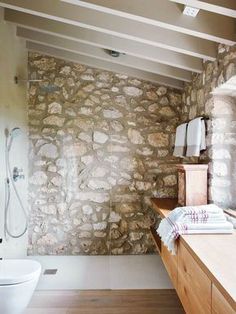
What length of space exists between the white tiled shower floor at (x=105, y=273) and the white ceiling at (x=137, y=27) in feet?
7.25

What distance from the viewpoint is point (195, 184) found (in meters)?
2.71

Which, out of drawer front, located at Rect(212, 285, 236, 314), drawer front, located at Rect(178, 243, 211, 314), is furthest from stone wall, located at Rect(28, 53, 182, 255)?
drawer front, located at Rect(212, 285, 236, 314)

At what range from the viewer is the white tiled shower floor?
305 cm

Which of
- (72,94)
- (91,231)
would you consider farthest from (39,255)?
(72,94)

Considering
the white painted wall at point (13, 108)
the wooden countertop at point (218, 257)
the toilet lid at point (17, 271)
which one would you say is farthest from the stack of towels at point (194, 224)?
the white painted wall at point (13, 108)

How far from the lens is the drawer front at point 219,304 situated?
46.5 inches

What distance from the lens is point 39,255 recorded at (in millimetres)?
3877

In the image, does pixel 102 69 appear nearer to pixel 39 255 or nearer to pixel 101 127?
pixel 101 127

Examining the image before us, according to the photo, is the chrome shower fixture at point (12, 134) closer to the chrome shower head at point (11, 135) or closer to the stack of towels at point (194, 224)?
the chrome shower head at point (11, 135)

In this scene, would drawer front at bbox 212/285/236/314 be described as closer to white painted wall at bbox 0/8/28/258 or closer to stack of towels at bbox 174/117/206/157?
stack of towels at bbox 174/117/206/157

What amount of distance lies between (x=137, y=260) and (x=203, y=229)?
1.89 meters

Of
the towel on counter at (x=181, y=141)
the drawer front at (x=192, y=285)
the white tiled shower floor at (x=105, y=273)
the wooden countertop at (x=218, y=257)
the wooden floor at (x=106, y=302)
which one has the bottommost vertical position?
the white tiled shower floor at (x=105, y=273)

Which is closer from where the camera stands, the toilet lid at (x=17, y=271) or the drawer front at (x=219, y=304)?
the drawer front at (x=219, y=304)

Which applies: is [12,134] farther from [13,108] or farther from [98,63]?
[98,63]
